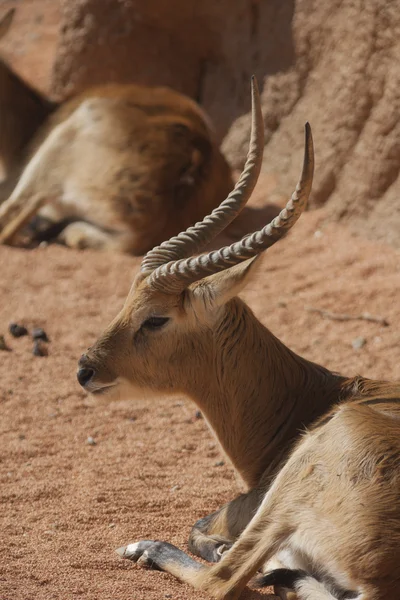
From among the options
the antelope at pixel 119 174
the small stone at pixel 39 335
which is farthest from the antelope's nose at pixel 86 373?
the antelope at pixel 119 174

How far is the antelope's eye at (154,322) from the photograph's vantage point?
17.0ft

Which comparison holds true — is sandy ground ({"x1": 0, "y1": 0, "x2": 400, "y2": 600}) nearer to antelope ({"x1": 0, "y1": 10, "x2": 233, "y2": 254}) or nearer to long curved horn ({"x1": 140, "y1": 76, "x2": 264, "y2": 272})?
antelope ({"x1": 0, "y1": 10, "x2": 233, "y2": 254})

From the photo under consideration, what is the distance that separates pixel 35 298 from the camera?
9336 mm

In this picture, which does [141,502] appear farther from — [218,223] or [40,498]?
[218,223]

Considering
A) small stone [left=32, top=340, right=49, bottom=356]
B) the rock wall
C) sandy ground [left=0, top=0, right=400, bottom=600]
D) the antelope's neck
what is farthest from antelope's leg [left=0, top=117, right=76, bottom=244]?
the antelope's neck

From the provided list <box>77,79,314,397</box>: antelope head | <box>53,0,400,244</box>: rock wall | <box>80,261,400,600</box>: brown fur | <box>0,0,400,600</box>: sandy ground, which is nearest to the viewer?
<box>80,261,400,600</box>: brown fur

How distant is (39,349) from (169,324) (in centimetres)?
321

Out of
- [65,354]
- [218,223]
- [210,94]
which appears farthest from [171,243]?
[210,94]

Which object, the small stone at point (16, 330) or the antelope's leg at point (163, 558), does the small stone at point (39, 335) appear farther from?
the antelope's leg at point (163, 558)

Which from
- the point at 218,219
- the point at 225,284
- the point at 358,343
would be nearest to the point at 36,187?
the point at 358,343

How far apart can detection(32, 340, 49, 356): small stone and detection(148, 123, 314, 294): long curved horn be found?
3259 mm

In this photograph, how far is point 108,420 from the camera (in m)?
7.05

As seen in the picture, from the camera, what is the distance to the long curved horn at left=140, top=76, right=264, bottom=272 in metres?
5.23

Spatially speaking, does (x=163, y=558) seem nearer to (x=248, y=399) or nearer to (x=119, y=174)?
(x=248, y=399)
